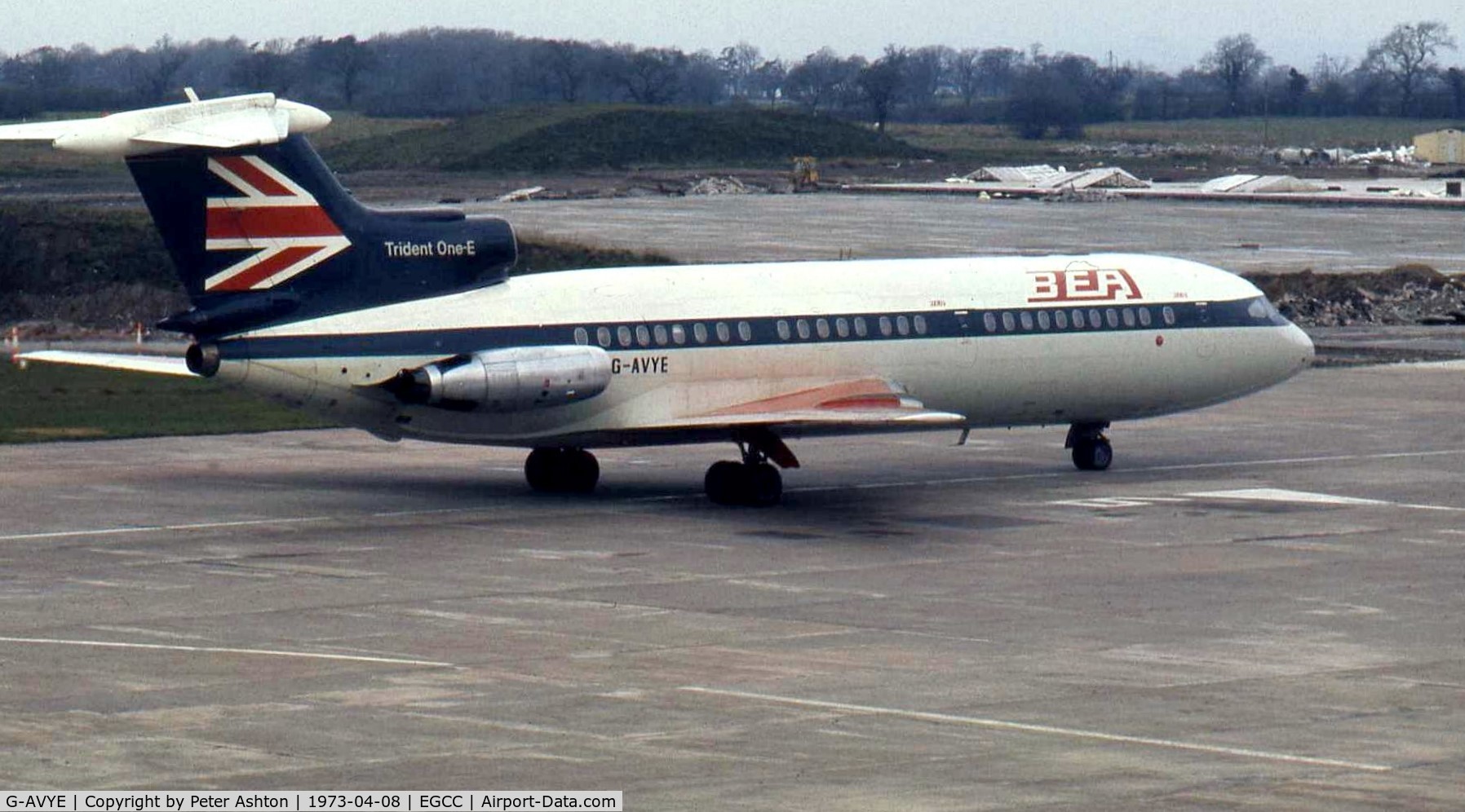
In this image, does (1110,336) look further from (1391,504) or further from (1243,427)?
(1243,427)

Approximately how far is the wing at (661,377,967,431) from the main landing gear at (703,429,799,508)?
479 mm

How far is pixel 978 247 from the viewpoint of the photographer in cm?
8325

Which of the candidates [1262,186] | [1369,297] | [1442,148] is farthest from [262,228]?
[1442,148]

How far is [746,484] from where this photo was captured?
1268 inches

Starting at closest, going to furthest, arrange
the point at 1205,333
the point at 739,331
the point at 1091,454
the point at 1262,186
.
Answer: the point at 739,331
the point at 1091,454
the point at 1205,333
the point at 1262,186

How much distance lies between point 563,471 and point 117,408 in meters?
13.7

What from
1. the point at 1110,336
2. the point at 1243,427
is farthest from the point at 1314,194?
the point at 1110,336

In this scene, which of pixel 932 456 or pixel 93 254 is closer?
pixel 932 456

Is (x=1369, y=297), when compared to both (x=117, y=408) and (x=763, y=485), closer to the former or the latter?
(x=117, y=408)

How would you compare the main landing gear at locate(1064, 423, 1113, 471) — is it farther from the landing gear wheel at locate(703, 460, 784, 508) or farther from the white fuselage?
the landing gear wheel at locate(703, 460, 784, 508)

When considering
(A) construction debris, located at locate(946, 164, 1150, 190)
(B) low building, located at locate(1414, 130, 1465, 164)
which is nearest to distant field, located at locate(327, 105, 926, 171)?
(A) construction debris, located at locate(946, 164, 1150, 190)

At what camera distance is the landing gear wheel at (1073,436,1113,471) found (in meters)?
36.8

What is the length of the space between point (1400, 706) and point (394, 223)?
52.8 ft

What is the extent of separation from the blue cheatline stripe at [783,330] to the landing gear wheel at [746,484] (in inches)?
68.4
